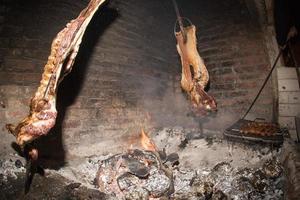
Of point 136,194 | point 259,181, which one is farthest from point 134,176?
point 259,181

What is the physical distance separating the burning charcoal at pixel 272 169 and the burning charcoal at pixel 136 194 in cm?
172

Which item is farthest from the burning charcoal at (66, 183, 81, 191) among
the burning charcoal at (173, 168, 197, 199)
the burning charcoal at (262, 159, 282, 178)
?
the burning charcoal at (262, 159, 282, 178)

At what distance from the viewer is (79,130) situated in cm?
474

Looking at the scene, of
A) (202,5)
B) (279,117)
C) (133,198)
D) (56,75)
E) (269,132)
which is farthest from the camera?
(202,5)

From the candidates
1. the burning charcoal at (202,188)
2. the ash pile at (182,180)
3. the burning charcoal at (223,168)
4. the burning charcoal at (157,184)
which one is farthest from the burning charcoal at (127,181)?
the burning charcoal at (223,168)

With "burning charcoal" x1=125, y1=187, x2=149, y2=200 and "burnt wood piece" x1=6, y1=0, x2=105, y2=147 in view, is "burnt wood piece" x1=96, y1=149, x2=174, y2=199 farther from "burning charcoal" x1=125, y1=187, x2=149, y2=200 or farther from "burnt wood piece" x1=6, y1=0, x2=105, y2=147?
"burnt wood piece" x1=6, y1=0, x2=105, y2=147

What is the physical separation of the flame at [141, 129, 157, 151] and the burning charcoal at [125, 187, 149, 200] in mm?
1250

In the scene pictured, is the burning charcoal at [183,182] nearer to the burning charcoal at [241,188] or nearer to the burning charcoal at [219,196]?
the burning charcoal at [219,196]

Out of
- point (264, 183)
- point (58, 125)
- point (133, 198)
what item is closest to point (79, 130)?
point (58, 125)

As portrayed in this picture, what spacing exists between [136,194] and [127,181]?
8.3 inches

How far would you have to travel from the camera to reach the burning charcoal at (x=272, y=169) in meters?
4.15

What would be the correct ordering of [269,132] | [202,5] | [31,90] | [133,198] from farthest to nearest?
[202,5]
[269,132]
[31,90]
[133,198]

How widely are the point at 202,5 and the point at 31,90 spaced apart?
3586 millimetres

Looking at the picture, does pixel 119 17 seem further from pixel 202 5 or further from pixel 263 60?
pixel 263 60
